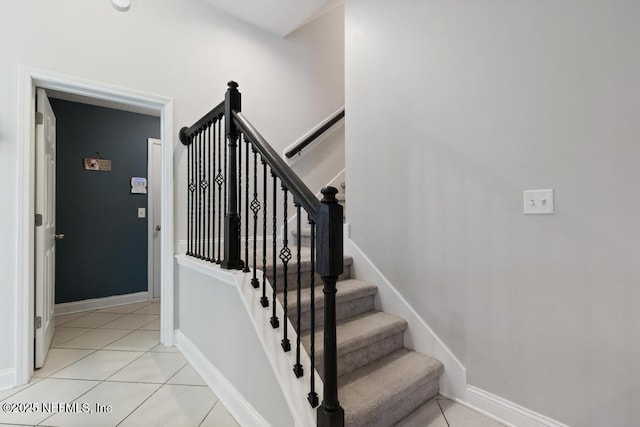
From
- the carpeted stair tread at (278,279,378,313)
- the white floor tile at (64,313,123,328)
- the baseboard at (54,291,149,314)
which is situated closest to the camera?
the carpeted stair tread at (278,279,378,313)

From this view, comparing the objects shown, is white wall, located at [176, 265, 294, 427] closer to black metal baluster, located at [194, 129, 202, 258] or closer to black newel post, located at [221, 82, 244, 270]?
black newel post, located at [221, 82, 244, 270]

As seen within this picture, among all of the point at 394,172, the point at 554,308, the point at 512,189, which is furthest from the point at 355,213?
the point at 554,308

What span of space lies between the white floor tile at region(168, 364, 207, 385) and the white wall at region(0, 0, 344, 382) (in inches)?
39.3

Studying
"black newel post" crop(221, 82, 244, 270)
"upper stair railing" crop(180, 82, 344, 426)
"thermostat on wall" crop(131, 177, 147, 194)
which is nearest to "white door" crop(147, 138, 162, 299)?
"thermostat on wall" crop(131, 177, 147, 194)

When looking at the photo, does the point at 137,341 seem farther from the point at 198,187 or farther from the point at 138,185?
the point at 138,185

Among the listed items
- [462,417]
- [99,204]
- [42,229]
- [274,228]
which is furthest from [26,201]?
[462,417]

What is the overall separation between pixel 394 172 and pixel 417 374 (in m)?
1.26

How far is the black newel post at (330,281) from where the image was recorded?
1144 mm

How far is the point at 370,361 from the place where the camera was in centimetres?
178

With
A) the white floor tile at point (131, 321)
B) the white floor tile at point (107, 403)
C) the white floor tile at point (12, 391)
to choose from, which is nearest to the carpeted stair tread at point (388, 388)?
the white floor tile at point (107, 403)

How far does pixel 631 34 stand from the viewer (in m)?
1.23

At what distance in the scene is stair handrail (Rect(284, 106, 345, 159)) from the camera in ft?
10.5

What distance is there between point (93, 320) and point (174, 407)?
83.8 inches

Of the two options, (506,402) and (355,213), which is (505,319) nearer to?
(506,402)
